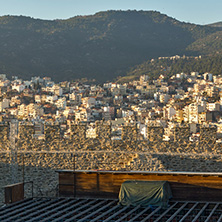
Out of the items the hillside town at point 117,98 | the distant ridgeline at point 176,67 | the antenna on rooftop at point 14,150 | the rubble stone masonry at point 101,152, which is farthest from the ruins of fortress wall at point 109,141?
the distant ridgeline at point 176,67

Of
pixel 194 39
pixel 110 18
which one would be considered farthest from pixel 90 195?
pixel 110 18

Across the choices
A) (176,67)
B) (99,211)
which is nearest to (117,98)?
(176,67)

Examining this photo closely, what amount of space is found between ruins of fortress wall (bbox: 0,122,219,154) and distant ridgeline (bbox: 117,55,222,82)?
339ft

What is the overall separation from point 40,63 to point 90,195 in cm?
13623

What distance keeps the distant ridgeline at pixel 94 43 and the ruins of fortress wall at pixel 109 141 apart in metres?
121

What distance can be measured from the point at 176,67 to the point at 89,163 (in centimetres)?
11365

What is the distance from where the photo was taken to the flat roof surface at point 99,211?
10.1 meters

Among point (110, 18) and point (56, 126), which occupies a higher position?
point (110, 18)

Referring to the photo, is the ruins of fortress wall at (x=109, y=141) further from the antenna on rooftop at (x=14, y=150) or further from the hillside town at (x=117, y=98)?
the hillside town at (x=117, y=98)

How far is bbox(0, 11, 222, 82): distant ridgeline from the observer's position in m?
144

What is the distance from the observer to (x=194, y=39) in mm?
172625

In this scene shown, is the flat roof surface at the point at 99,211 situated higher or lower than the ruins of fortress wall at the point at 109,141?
lower

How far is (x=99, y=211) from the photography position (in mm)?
11039

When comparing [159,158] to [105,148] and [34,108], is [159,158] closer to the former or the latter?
[105,148]
